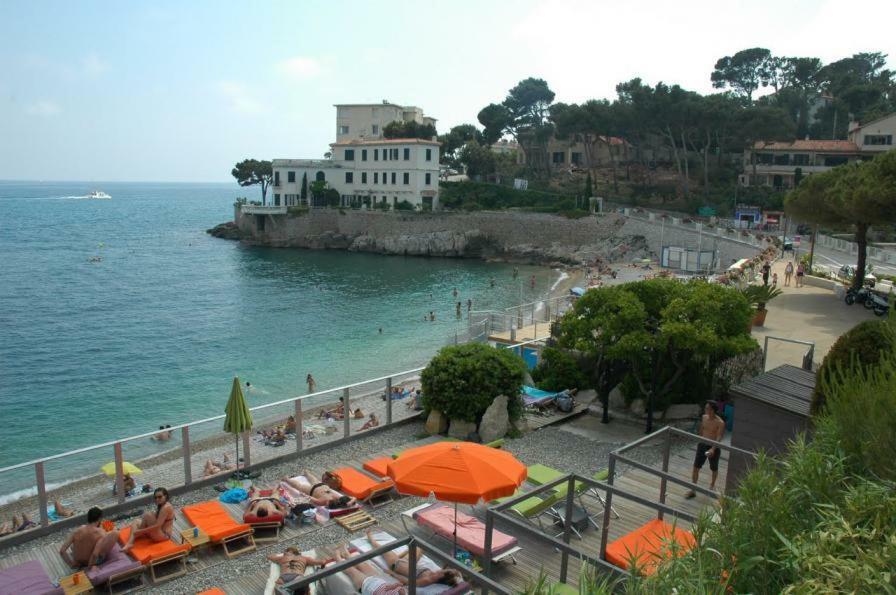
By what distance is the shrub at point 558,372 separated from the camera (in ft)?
58.4

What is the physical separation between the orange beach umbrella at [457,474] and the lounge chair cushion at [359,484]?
6.44 ft

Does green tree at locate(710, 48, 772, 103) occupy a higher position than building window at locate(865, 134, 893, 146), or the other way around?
green tree at locate(710, 48, 772, 103)

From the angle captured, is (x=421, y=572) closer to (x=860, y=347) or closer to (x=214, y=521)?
(x=214, y=521)

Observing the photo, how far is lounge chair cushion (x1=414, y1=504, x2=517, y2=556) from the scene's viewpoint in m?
8.70

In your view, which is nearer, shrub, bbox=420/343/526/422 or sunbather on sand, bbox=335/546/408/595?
sunbather on sand, bbox=335/546/408/595

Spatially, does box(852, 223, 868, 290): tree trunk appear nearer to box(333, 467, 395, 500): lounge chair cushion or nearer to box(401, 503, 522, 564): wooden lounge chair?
box(333, 467, 395, 500): lounge chair cushion

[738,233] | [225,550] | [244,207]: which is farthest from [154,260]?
[225,550]

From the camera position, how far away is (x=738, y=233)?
1981 inches

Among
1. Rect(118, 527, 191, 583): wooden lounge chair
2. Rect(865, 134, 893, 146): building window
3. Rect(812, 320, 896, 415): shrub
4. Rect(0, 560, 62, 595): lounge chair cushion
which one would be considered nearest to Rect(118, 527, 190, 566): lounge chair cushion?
Rect(118, 527, 191, 583): wooden lounge chair

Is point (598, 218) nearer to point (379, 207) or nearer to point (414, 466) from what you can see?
point (379, 207)

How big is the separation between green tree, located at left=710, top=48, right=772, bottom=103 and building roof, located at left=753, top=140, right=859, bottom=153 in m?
16.8

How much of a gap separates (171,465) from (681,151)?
73.5 meters

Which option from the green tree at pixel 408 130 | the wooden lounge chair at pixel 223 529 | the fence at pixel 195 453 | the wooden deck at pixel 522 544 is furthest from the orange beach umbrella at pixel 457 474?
the green tree at pixel 408 130

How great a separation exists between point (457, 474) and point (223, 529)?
3640mm
